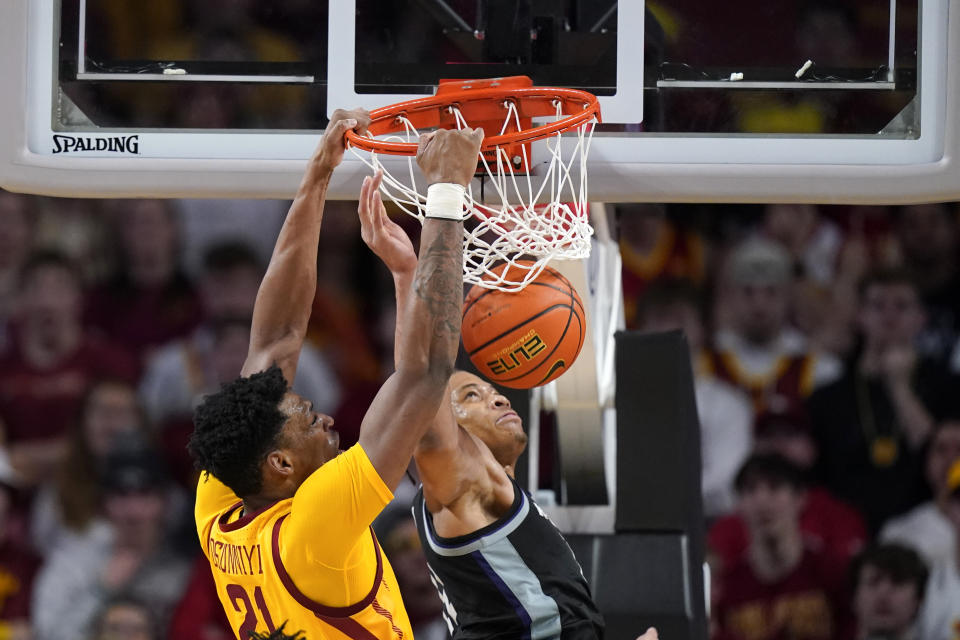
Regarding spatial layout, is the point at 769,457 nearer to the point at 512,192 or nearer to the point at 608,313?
the point at 608,313

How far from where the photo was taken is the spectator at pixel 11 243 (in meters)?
5.27

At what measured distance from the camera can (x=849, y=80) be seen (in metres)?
2.90

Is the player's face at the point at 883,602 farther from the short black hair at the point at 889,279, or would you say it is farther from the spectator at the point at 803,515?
the short black hair at the point at 889,279

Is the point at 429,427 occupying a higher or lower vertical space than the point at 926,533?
higher

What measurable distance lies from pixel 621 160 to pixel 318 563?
1.17 meters

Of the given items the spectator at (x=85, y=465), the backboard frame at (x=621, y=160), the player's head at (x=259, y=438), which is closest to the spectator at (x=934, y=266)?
the backboard frame at (x=621, y=160)

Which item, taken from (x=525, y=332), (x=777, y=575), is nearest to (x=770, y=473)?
(x=777, y=575)

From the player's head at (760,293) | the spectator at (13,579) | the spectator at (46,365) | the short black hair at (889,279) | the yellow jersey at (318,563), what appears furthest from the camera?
the player's head at (760,293)

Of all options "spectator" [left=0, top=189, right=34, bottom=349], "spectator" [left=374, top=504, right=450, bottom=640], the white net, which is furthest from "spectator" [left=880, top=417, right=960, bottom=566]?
"spectator" [left=0, top=189, right=34, bottom=349]

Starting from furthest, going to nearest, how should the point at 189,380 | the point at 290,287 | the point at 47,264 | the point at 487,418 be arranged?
1. the point at 47,264
2. the point at 189,380
3. the point at 487,418
4. the point at 290,287

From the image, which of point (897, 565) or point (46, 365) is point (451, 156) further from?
point (46, 365)

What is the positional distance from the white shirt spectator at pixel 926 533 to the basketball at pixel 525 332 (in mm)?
2805

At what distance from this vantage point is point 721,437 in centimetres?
523

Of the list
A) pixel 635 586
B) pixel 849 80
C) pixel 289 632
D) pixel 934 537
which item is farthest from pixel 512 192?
pixel 934 537
